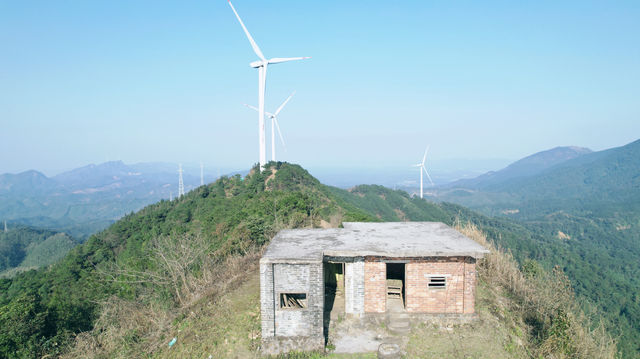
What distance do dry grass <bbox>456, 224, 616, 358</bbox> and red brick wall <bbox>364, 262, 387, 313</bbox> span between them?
182 inches

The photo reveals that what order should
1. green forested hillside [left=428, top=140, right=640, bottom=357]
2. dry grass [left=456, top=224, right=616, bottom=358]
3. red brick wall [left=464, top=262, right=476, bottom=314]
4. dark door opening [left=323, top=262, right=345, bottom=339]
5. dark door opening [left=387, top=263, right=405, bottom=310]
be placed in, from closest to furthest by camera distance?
dry grass [left=456, top=224, right=616, bottom=358]
red brick wall [left=464, top=262, right=476, bottom=314]
dark door opening [left=323, top=262, right=345, bottom=339]
dark door opening [left=387, top=263, right=405, bottom=310]
green forested hillside [left=428, top=140, right=640, bottom=357]

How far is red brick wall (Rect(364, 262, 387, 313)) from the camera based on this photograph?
12.3 m

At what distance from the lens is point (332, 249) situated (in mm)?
12289

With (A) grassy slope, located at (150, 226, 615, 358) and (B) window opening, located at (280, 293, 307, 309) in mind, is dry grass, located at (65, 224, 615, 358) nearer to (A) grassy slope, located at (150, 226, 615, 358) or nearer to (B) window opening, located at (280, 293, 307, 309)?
(A) grassy slope, located at (150, 226, 615, 358)

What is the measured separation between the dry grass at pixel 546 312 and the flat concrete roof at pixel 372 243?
2.94 meters

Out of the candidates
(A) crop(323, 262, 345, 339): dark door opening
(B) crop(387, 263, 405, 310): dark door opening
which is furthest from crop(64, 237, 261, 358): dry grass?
(B) crop(387, 263, 405, 310): dark door opening

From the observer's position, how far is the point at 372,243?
13.1m

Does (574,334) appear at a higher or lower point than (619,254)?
higher

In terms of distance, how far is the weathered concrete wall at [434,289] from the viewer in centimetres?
1222

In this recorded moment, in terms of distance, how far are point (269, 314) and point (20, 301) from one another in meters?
10.9

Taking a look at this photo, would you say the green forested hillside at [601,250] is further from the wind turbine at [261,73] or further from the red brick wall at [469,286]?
the wind turbine at [261,73]

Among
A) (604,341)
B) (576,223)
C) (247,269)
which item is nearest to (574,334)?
(604,341)

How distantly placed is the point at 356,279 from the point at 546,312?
21.6ft

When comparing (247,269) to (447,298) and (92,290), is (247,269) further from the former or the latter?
(92,290)
